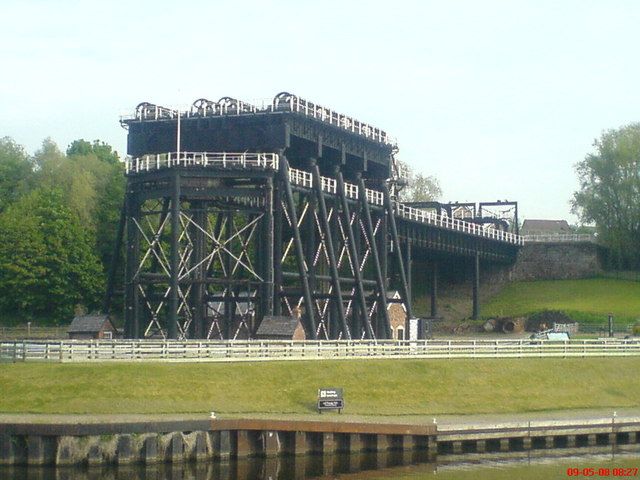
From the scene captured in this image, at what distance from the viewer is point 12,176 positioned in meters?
137

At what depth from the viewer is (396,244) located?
93.4 meters

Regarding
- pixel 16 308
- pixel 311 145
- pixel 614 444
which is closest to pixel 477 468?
pixel 614 444

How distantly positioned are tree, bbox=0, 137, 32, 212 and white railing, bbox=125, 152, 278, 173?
55.3 meters

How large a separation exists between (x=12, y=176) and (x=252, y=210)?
66.2 metres

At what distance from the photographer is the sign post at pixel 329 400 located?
52.5m

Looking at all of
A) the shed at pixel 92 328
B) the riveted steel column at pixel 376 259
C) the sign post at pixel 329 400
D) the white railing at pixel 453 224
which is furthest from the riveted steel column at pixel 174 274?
the white railing at pixel 453 224

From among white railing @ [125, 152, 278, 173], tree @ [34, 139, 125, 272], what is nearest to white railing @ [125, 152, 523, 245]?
white railing @ [125, 152, 278, 173]

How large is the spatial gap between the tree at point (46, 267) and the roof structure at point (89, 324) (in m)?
31.7

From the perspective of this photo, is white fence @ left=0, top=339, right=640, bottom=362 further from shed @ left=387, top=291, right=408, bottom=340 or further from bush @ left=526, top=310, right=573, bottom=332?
bush @ left=526, top=310, right=573, bottom=332

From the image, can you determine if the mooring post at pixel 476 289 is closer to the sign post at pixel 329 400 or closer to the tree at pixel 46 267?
the tree at pixel 46 267

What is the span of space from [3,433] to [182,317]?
121ft

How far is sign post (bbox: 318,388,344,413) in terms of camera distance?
5247 cm

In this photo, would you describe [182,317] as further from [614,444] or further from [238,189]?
[614,444]

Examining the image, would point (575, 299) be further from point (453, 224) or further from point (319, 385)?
point (319, 385)
